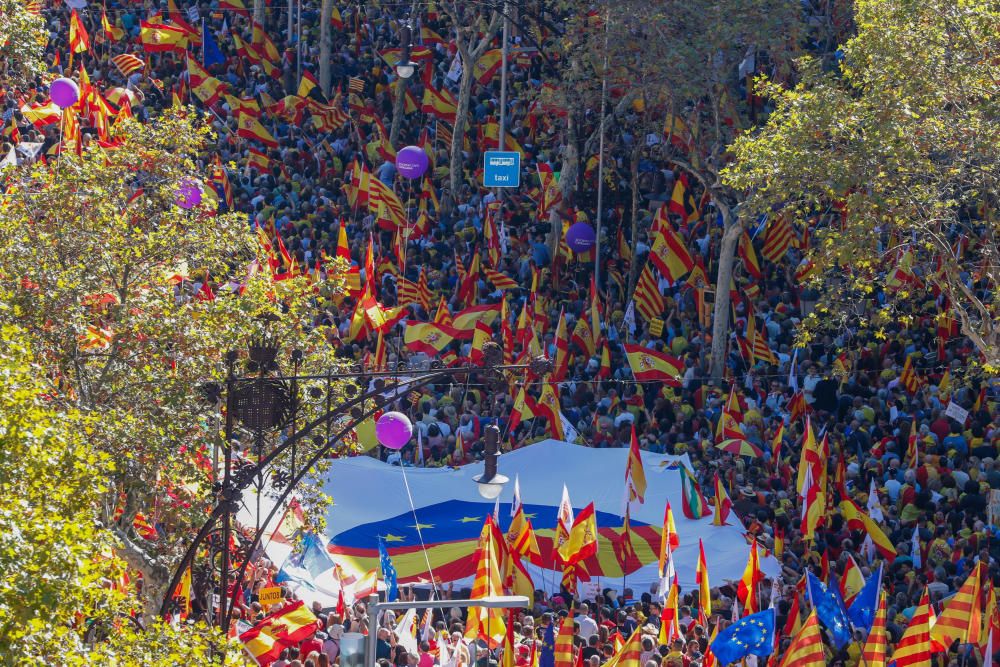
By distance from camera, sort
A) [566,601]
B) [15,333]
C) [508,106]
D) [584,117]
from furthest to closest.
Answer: [508,106]
[584,117]
[566,601]
[15,333]

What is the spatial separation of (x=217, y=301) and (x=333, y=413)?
4091mm

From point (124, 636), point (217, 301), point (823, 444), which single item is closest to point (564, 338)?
point (823, 444)

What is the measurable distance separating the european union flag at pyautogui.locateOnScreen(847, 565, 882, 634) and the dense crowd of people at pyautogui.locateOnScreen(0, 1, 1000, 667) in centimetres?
35

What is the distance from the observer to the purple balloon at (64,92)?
105 feet

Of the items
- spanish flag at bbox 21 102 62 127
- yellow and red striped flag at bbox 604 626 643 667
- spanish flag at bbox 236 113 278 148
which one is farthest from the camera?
spanish flag at bbox 236 113 278 148

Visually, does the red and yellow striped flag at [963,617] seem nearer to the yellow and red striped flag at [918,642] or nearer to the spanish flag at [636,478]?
the yellow and red striped flag at [918,642]

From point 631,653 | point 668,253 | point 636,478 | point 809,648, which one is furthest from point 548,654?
point 668,253

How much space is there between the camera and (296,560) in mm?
21391

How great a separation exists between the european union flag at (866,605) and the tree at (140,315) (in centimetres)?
645

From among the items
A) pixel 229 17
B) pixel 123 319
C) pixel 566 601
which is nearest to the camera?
pixel 123 319

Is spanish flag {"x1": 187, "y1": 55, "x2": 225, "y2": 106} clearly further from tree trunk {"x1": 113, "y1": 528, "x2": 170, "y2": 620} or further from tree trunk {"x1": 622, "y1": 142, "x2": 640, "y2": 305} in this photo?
tree trunk {"x1": 113, "y1": 528, "x2": 170, "y2": 620}

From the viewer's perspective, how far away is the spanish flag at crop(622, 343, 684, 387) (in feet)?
87.6

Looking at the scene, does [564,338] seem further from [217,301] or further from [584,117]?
[217,301]

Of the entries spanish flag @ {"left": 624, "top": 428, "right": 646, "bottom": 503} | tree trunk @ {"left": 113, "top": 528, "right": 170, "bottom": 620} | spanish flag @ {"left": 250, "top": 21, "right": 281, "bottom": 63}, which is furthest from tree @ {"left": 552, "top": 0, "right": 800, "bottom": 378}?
tree trunk @ {"left": 113, "top": 528, "right": 170, "bottom": 620}
